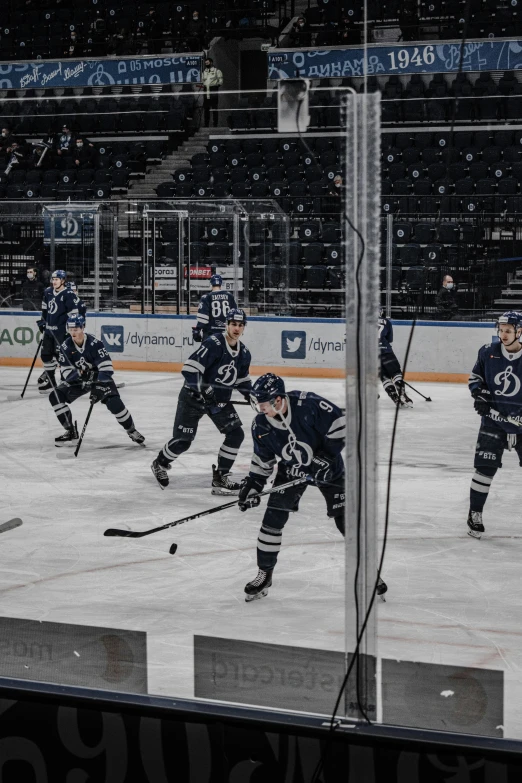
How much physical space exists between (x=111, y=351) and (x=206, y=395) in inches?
210

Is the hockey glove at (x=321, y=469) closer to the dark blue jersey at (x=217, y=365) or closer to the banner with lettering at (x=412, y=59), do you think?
the dark blue jersey at (x=217, y=365)

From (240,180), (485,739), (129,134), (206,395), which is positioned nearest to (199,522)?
(206,395)

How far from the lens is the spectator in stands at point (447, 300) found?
11.8 meters

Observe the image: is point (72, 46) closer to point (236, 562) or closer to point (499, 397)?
point (499, 397)

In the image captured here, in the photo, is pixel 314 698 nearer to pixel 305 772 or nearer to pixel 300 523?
pixel 305 772

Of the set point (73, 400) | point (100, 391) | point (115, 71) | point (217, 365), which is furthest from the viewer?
point (115, 71)

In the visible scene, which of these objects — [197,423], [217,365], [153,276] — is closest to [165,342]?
[153,276]

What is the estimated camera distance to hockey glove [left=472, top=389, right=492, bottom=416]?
231 inches

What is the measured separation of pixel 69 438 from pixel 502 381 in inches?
163

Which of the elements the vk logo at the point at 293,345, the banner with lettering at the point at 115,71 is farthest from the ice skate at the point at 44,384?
the banner with lettering at the point at 115,71

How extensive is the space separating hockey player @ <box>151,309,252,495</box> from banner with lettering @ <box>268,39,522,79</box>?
8.94 meters

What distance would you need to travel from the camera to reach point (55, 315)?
420 inches

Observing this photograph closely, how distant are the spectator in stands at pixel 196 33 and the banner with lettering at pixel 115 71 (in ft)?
1.75

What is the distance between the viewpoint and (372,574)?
235 centimetres
